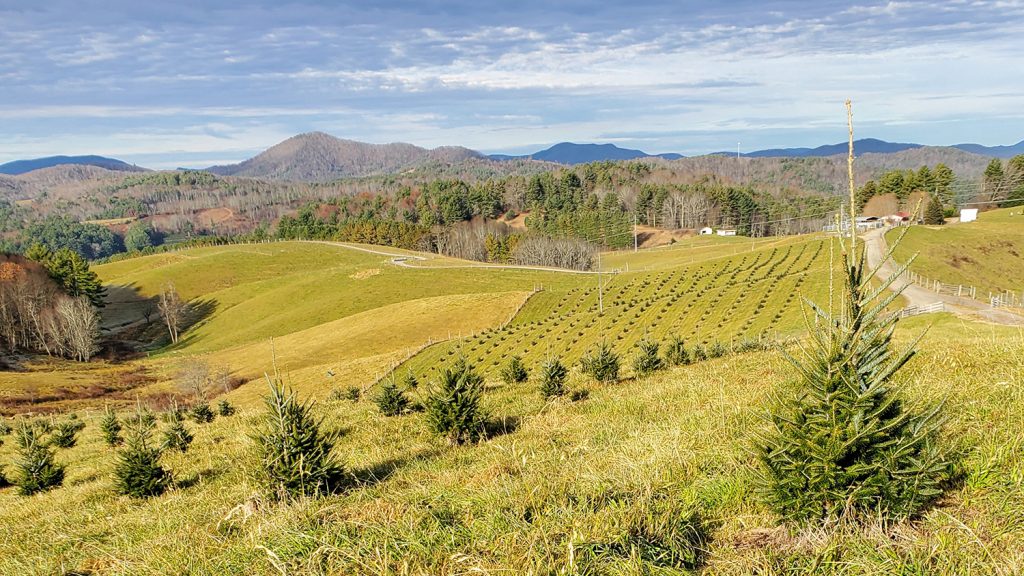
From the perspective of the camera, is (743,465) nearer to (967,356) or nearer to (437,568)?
(437,568)

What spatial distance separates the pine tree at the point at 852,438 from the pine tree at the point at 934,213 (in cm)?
13141

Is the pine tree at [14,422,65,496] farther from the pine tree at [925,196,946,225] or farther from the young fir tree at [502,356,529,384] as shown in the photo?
the pine tree at [925,196,946,225]

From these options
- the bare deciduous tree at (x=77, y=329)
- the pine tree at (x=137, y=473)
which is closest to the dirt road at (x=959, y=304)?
the pine tree at (x=137, y=473)

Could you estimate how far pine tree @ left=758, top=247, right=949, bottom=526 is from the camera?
4867 mm

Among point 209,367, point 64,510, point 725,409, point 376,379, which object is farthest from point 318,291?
point 725,409

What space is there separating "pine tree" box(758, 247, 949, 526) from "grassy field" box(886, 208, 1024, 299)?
67.7 m

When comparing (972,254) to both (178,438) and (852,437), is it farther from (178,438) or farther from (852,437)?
(178,438)

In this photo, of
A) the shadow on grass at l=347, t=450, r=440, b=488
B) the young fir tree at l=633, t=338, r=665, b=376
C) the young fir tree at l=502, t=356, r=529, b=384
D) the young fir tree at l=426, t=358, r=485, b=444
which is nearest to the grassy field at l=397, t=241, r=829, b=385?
the young fir tree at l=502, t=356, r=529, b=384

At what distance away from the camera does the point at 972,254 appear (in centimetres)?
7519

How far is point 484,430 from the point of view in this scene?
1280 cm

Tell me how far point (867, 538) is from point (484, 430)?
30.1 ft

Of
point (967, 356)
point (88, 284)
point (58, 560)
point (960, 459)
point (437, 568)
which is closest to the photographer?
point (437, 568)

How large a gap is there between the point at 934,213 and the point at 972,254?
40.1 metres

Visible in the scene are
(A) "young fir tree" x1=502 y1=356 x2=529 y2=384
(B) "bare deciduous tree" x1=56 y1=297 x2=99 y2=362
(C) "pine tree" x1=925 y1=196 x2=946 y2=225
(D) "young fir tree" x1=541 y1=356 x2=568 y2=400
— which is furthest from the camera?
(C) "pine tree" x1=925 y1=196 x2=946 y2=225
